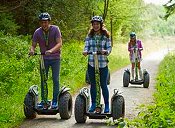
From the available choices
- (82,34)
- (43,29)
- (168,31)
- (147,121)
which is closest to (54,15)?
(82,34)

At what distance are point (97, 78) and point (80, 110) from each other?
75 cm

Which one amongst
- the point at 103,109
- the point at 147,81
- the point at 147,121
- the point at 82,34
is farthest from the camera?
the point at 82,34

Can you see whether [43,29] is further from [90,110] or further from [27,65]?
[27,65]

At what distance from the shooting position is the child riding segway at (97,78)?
898 centimetres

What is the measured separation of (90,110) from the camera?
932 cm

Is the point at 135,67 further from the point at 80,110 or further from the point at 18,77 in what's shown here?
the point at 80,110

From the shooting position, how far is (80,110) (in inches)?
360

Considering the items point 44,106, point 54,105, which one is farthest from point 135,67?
point 44,106

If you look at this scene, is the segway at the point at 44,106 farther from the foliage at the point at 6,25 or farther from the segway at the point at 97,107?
the foliage at the point at 6,25

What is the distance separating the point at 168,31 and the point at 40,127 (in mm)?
152306

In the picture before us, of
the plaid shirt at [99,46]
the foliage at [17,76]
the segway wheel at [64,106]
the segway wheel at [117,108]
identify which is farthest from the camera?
the foliage at [17,76]

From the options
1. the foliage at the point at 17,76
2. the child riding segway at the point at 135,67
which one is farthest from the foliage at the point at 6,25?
the child riding segway at the point at 135,67

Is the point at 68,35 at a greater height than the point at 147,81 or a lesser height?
greater

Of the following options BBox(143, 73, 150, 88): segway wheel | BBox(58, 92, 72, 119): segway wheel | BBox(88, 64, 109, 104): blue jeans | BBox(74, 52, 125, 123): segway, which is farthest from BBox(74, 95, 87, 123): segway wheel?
BBox(143, 73, 150, 88): segway wheel
